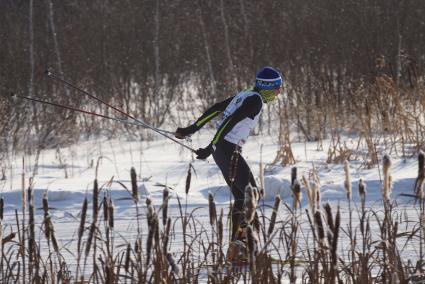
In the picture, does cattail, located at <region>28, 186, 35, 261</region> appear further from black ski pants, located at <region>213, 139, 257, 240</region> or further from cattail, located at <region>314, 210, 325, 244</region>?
black ski pants, located at <region>213, 139, 257, 240</region>

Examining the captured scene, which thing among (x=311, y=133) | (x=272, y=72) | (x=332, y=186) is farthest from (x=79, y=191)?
(x=311, y=133)

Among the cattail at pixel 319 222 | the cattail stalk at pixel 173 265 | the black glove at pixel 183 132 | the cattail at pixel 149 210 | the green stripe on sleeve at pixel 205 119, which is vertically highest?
the green stripe on sleeve at pixel 205 119

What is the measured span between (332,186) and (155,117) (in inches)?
236

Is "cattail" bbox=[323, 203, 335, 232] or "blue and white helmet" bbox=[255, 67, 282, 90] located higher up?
"blue and white helmet" bbox=[255, 67, 282, 90]

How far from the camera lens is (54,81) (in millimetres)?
13594

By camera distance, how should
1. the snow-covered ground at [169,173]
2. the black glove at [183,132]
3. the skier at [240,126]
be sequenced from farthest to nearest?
the snow-covered ground at [169,173], the black glove at [183,132], the skier at [240,126]

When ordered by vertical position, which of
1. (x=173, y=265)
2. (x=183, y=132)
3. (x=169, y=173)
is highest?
(x=183, y=132)

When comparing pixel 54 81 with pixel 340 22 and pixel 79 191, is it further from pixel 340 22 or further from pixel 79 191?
pixel 79 191

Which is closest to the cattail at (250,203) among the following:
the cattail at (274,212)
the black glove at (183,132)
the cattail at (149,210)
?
the cattail at (274,212)

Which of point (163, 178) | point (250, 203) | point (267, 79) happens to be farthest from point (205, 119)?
point (250, 203)

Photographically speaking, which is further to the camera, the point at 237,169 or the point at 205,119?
the point at 205,119

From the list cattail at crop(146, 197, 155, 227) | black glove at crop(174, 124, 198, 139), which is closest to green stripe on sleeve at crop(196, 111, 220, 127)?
black glove at crop(174, 124, 198, 139)

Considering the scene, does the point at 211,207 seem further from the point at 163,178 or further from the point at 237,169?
the point at 163,178

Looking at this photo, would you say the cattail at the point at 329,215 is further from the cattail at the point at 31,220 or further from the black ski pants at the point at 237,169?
the black ski pants at the point at 237,169
